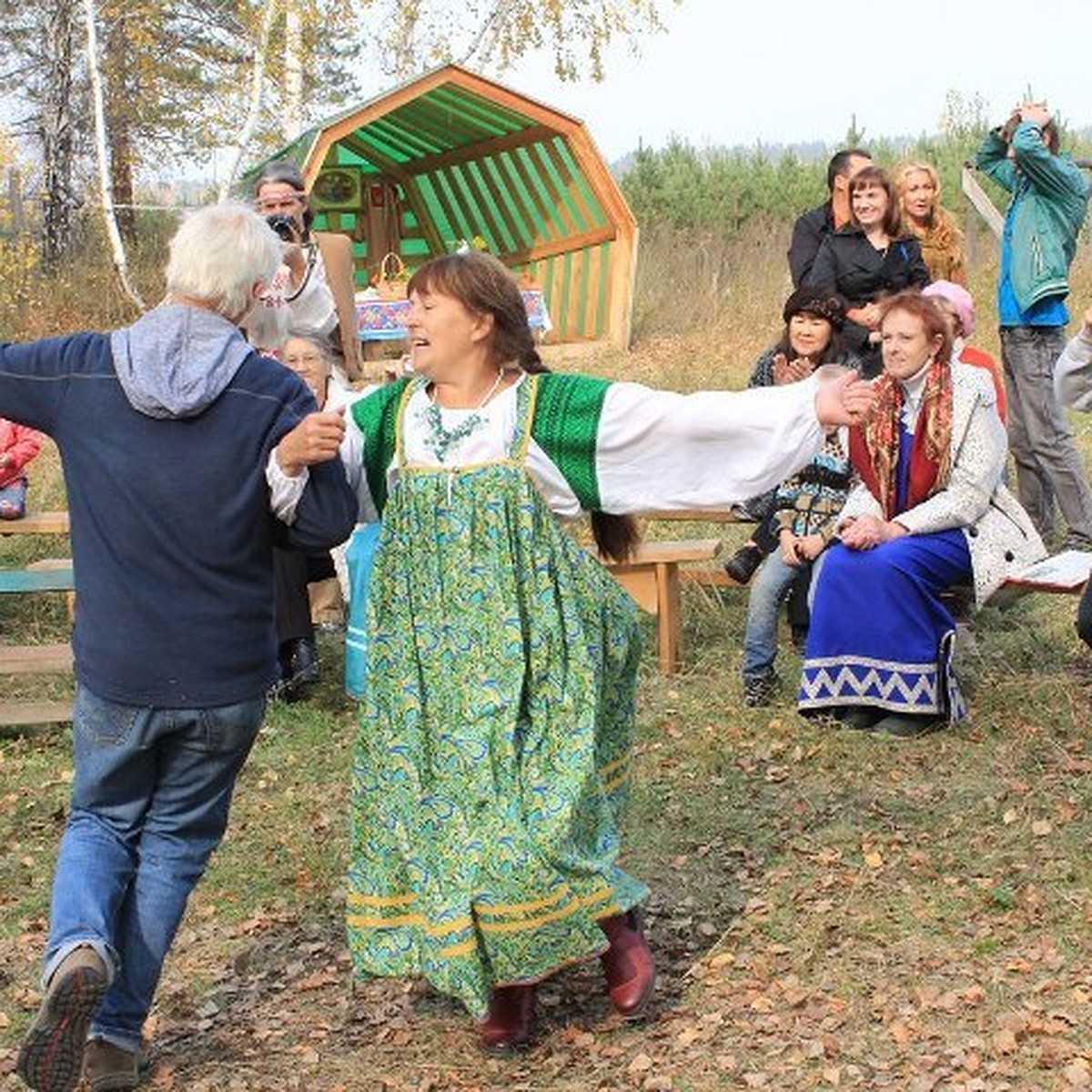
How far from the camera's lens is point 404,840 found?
4.25 metres

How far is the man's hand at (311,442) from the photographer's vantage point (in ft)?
12.5

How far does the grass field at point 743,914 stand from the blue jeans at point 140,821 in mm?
385

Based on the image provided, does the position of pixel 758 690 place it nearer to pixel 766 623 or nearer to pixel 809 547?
pixel 766 623

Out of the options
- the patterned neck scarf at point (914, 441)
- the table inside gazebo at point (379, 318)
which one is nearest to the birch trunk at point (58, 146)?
the table inside gazebo at point (379, 318)

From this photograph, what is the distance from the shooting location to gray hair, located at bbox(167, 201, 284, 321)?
3943 mm

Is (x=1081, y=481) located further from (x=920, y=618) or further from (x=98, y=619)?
(x=98, y=619)

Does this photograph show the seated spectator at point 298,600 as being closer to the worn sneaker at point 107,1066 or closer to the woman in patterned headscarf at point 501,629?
the woman in patterned headscarf at point 501,629

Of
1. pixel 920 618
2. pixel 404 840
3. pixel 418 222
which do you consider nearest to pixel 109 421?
pixel 404 840

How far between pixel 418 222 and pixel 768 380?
470 inches

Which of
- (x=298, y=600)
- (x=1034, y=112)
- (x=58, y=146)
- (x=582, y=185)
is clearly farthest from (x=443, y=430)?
(x=58, y=146)

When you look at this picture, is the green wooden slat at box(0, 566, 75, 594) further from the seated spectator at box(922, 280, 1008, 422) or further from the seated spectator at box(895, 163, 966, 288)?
the seated spectator at box(895, 163, 966, 288)

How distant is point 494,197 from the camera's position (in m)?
18.2

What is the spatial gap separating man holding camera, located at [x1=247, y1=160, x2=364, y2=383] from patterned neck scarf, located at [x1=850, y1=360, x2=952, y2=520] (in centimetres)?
205

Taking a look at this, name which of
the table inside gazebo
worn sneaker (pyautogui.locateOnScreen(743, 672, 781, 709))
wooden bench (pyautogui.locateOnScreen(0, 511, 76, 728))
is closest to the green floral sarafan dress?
worn sneaker (pyautogui.locateOnScreen(743, 672, 781, 709))
